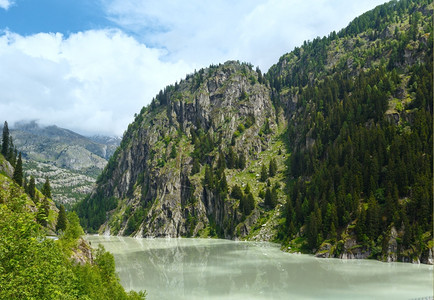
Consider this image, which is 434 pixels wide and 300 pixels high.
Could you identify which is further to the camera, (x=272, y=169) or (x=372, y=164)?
(x=272, y=169)

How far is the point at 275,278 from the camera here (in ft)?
202

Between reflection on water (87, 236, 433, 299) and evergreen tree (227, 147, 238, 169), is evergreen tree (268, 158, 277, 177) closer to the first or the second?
evergreen tree (227, 147, 238, 169)

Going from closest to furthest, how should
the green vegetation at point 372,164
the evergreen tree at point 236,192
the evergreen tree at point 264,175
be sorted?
the green vegetation at point 372,164, the evergreen tree at point 236,192, the evergreen tree at point 264,175

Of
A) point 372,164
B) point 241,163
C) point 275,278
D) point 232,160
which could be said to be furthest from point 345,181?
point 232,160

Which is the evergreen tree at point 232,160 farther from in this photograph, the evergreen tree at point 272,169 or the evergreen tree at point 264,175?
the evergreen tree at point 272,169

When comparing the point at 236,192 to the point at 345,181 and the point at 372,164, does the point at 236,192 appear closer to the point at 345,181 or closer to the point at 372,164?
the point at 345,181

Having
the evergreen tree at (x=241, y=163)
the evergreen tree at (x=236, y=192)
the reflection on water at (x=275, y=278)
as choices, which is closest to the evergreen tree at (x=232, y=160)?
the evergreen tree at (x=241, y=163)

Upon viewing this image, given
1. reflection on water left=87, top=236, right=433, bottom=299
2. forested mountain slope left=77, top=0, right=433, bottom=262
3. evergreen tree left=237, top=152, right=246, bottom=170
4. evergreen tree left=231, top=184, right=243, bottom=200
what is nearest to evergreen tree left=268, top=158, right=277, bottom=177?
forested mountain slope left=77, top=0, right=433, bottom=262

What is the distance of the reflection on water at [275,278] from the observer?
49188mm

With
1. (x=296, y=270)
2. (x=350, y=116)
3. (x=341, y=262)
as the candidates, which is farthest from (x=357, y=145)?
(x=296, y=270)

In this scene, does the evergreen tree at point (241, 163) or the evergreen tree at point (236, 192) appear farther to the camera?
the evergreen tree at point (241, 163)

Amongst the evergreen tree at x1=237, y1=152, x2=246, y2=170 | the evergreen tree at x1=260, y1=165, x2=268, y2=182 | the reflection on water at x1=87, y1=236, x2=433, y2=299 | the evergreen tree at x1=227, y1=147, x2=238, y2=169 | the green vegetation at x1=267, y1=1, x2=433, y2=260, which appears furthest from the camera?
the evergreen tree at x1=227, y1=147, x2=238, y2=169

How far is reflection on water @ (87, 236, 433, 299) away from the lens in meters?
49.2

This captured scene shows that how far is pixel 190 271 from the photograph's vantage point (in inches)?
2872
